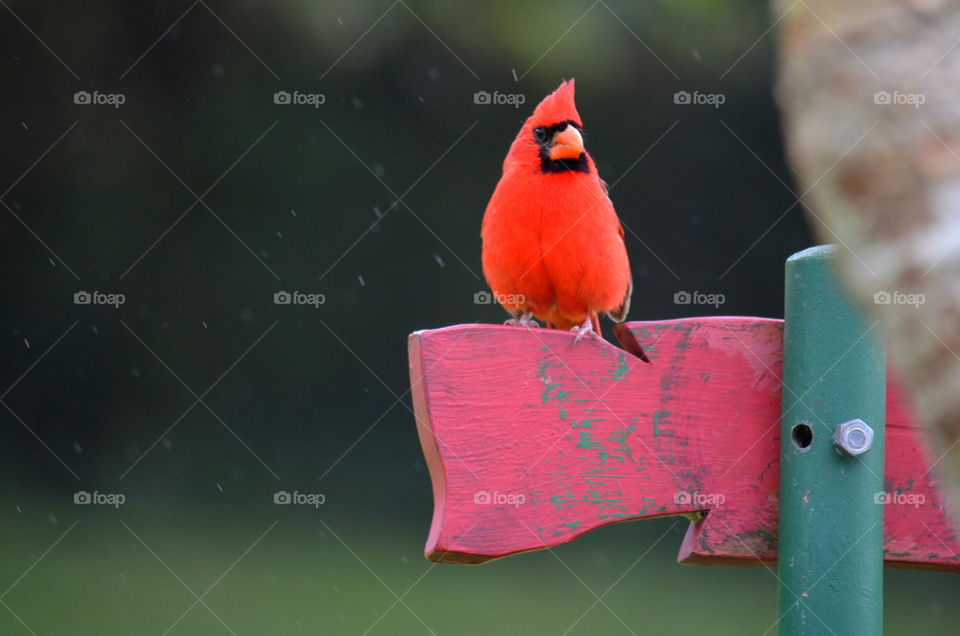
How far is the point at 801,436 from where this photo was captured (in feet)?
4.37

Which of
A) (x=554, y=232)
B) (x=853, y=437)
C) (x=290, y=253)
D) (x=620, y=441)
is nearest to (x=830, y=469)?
(x=853, y=437)

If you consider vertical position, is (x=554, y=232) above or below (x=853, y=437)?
above

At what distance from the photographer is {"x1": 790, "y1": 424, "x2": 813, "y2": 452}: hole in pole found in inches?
52.1

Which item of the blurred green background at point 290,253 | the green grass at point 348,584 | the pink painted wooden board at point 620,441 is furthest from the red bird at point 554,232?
the blurred green background at point 290,253

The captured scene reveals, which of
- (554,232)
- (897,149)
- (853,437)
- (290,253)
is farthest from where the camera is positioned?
(290,253)

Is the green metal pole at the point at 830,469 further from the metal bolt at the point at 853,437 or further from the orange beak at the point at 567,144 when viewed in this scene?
the orange beak at the point at 567,144

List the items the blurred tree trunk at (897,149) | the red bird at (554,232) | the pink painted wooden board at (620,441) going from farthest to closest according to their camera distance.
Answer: the red bird at (554,232)
the pink painted wooden board at (620,441)
the blurred tree trunk at (897,149)

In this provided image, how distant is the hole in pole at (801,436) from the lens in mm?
1322

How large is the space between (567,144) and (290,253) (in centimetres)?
343

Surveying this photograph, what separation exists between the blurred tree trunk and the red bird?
2032mm

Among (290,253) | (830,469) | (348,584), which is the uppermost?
(290,253)

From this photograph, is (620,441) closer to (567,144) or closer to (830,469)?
(830,469)

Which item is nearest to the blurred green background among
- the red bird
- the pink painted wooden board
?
A: the red bird

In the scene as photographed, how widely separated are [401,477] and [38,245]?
210 centimetres
